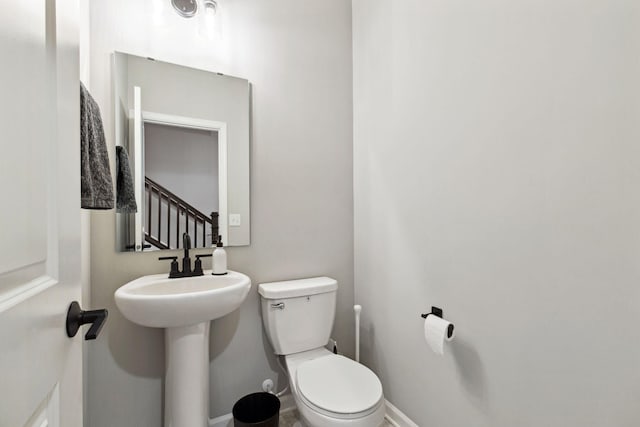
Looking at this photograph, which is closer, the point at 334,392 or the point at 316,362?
the point at 334,392

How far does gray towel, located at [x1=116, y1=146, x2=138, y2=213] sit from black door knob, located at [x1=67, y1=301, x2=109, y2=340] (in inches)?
33.5

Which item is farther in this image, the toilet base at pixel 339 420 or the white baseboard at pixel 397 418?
the white baseboard at pixel 397 418

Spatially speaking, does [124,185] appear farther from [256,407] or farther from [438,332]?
[438,332]

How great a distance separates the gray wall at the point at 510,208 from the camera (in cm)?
83

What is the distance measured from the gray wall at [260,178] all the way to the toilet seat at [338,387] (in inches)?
16.0

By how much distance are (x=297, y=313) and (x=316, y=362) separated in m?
0.26

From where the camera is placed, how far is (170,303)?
3.47 ft

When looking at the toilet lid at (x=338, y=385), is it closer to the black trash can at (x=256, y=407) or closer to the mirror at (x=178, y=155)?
the black trash can at (x=256, y=407)

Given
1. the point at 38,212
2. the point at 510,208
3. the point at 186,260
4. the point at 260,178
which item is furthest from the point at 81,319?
the point at 510,208

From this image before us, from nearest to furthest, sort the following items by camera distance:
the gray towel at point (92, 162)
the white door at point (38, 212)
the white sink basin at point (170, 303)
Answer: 1. the white door at point (38, 212)
2. the gray towel at point (92, 162)
3. the white sink basin at point (170, 303)

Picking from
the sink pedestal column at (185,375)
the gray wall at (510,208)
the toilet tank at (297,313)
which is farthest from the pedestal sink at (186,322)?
the gray wall at (510,208)

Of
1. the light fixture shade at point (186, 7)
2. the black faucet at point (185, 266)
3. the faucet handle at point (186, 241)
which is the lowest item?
the black faucet at point (185, 266)

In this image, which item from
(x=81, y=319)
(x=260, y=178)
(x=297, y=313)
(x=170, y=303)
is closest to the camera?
(x=81, y=319)

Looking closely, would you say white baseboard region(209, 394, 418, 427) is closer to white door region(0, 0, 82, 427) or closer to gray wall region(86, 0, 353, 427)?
gray wall region(86, 0, 353, 427)
